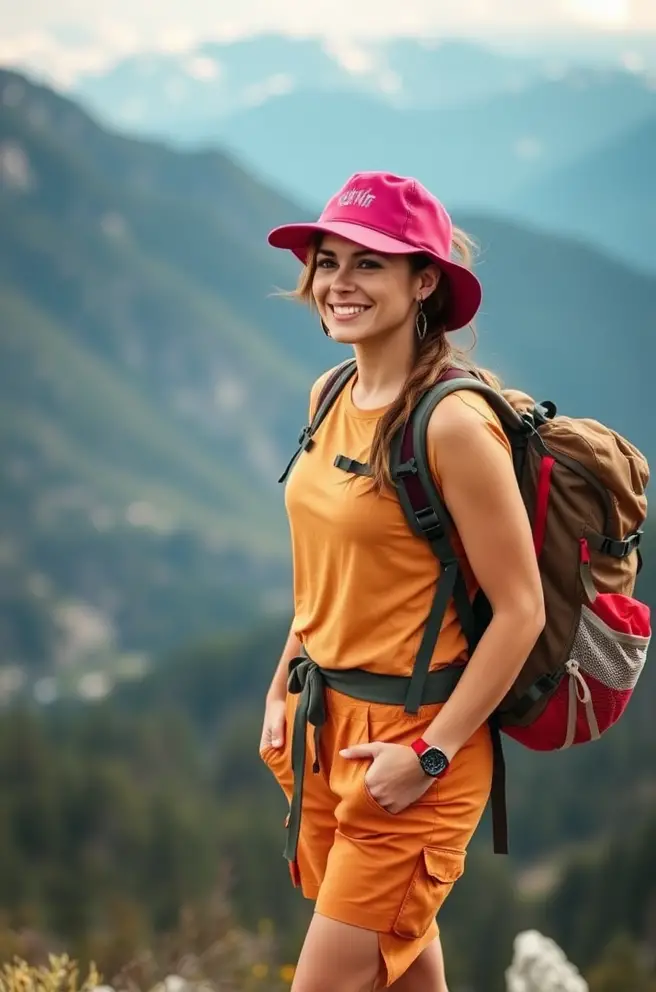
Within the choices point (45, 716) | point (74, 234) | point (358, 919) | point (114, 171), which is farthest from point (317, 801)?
point (114, 171)

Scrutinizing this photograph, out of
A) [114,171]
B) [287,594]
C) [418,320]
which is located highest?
A: [114,171]

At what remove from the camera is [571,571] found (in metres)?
2.41

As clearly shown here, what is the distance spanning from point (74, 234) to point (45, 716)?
84.7 m

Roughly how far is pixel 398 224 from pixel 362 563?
0.61m

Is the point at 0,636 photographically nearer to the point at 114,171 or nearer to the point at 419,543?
the point at 114,171

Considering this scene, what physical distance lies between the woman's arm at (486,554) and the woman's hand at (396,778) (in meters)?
0.05

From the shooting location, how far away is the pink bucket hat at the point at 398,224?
7.95 ft

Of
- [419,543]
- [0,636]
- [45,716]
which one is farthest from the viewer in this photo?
[0,636]

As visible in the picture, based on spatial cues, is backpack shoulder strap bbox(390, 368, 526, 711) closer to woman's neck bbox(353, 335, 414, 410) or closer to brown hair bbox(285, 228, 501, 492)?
brown hair bbox(285, 228, 501, 492)

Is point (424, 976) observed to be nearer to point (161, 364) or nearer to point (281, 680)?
point (281, 680)

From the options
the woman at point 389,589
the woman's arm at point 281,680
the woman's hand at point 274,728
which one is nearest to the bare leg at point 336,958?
the woman at point 389,589

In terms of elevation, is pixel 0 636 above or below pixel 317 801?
below

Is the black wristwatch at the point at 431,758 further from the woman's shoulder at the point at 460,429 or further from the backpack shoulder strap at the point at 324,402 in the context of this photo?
the backpack shoulder strap at the point at 324,402

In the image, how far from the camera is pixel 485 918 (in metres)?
51.8
